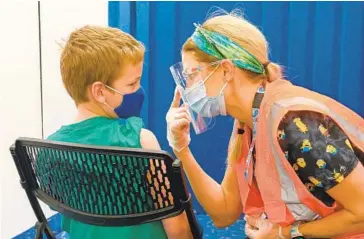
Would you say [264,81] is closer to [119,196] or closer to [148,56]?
[119,196]

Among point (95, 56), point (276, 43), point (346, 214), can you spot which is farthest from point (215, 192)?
point (276, 43)

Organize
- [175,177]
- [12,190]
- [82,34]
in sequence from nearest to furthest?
[175,177], [82,34], [12,190]

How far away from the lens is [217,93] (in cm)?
132

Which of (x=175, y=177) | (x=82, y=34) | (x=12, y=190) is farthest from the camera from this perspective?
(x=12, y=190)

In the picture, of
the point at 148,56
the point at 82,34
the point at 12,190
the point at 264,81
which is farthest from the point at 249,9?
the point at 12,190

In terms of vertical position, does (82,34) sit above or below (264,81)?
above

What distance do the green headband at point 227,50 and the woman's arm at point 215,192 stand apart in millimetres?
334

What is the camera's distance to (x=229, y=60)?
4.12 ft

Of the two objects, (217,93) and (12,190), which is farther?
(12,190)

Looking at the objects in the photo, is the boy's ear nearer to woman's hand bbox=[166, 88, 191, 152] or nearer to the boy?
the boy

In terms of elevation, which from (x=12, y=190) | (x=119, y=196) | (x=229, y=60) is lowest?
(x=12, y=190)

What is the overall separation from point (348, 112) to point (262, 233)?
1.29ft

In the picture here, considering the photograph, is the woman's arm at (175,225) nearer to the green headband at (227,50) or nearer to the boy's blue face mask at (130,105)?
the boy's blue face mask at (130,105)

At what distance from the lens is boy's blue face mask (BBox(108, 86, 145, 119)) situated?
1.25 metres
